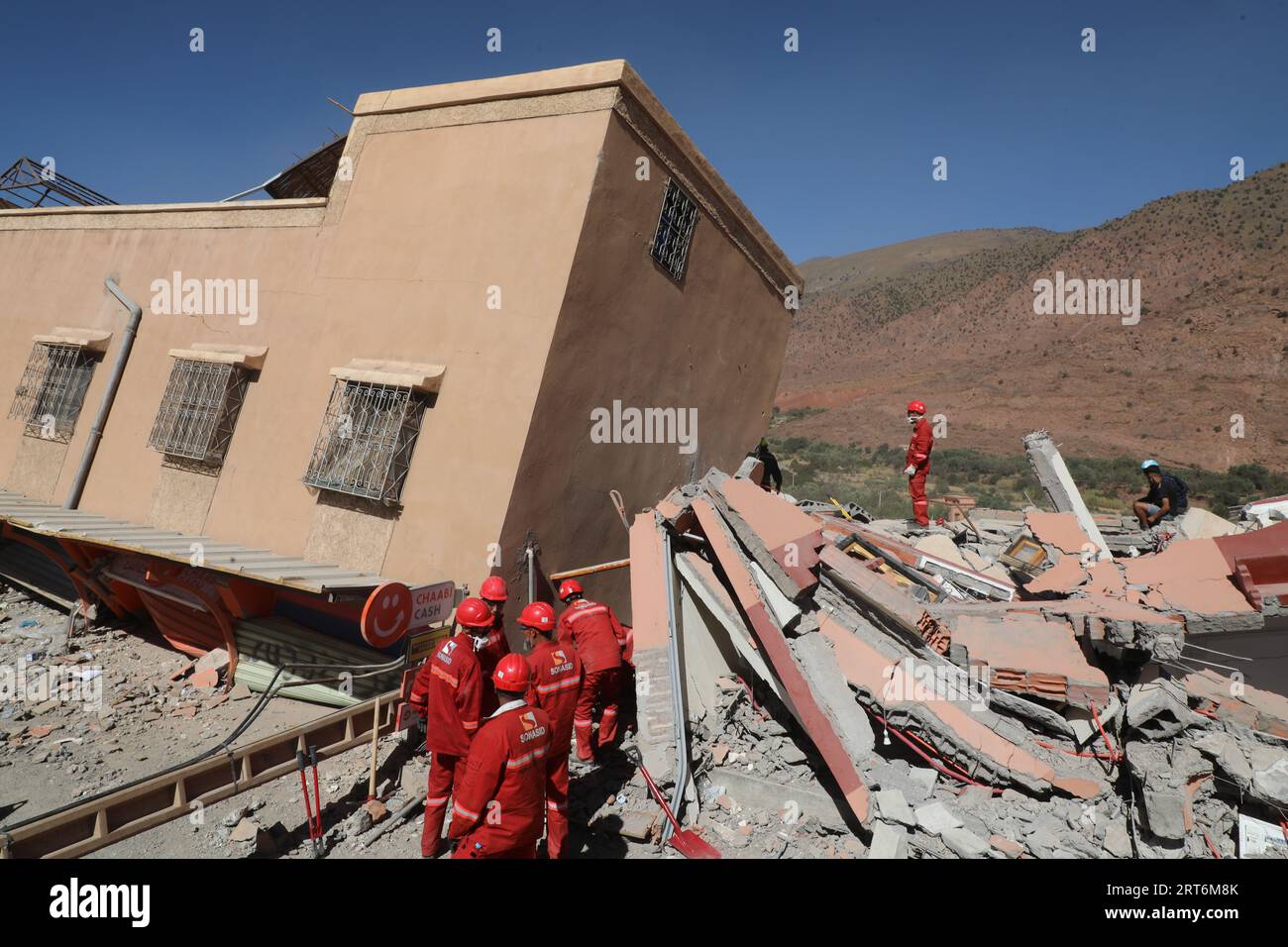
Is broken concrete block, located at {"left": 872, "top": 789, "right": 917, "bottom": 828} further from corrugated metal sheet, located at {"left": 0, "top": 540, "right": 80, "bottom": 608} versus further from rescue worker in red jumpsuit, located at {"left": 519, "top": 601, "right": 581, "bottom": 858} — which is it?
corrugated metal sheet, located at {"left": 0, "top": 540, "right": 80, "bottom": 608}

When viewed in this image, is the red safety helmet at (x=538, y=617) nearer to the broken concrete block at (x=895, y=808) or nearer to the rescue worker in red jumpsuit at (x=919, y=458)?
the broken concrete block at (x=895, y=808)

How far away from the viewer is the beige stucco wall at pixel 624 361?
6.83 meters

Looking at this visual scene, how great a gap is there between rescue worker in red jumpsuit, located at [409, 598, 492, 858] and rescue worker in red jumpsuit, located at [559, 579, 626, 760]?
1.31 m

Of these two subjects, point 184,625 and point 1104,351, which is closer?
point 184,625

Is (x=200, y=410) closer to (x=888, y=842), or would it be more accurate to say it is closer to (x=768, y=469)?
(x=768, y=469)

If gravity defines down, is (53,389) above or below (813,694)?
above

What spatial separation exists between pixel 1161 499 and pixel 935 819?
773 cm

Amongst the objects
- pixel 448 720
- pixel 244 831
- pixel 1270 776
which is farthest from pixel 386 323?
pixel 1270 776

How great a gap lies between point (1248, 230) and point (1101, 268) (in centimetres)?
820

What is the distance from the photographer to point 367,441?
7.29m

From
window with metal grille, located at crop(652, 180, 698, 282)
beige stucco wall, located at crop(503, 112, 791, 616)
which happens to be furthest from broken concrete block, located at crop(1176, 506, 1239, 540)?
window with metal grille, located at crop(652, 180, 698, 282)

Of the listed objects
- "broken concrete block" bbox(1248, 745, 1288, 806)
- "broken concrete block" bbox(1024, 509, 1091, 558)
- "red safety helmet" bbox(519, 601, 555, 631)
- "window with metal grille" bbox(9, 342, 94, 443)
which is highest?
"window with metal grille" bbox(9, 342, 94, 443)

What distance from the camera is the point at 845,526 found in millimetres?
8305

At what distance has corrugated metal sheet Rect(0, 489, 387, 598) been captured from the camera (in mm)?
6203
